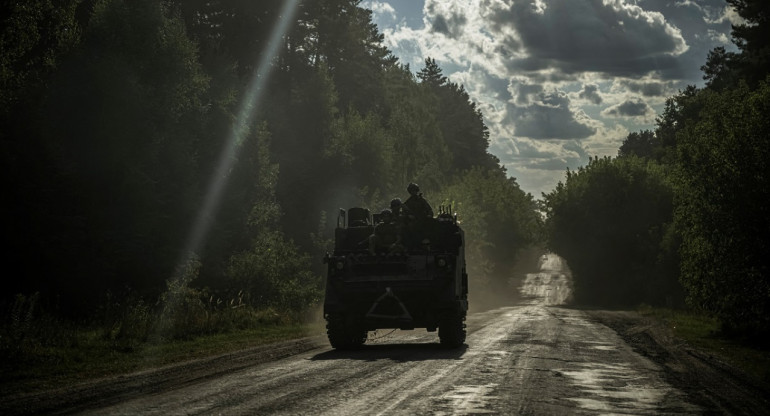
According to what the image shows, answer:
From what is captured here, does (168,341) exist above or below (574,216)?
below

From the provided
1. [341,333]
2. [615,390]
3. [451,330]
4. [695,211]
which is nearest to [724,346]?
[695,211]

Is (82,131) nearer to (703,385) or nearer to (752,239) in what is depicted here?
(752,239)

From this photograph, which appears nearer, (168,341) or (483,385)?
(483,385)

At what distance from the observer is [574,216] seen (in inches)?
2744

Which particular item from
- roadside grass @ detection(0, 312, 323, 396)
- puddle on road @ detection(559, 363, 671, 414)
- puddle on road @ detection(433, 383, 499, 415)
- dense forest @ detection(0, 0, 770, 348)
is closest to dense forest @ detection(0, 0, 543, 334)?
dense forest @ detection(0, 0, 770, 348)

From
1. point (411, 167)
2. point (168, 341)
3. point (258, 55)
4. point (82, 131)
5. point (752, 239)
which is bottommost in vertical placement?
point (168, 341)

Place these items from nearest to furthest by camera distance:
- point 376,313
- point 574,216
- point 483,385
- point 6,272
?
point 483,385 → point 376,313 → point 6,272 → point 574,216

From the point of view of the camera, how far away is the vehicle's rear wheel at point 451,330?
58.7 ft

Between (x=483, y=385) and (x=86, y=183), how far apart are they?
68.7 ft

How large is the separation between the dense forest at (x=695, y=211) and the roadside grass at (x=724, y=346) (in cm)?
84

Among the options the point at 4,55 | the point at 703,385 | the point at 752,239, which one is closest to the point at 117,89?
the point at 4,55

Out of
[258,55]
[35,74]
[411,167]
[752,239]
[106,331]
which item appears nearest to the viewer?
[106,331]

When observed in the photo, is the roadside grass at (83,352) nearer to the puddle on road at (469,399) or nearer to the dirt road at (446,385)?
the dirt road at (446,385)

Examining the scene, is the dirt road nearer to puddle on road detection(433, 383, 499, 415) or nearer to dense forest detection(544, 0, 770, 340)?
puddle on road detection(433, 383, 499, 415)
